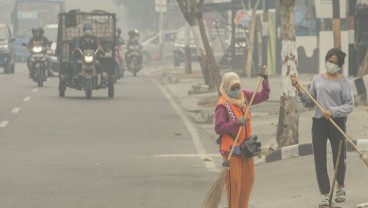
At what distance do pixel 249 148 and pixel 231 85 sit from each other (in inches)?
22.3

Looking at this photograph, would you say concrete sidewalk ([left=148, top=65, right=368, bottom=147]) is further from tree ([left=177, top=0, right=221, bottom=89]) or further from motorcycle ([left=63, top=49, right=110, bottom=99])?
motorcycle ([left=63, top=49, right=110, bottom=99])

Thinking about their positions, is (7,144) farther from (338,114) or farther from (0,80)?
(0,80)

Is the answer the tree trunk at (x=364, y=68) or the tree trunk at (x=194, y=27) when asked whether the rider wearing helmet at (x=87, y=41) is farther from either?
the tree trunk at (x=364, y=68)

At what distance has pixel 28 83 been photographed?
130 ft

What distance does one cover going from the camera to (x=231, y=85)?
10.5 metres

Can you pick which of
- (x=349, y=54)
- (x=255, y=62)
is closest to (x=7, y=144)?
(x=349, y=54)

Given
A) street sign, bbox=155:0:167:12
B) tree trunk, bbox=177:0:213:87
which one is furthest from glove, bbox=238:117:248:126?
street sign, bbox=155:0:167:12

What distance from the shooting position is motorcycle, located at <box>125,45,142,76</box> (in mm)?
47344

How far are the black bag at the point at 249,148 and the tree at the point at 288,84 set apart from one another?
597 cm

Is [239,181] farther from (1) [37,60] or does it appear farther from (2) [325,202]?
(1) [37,60]

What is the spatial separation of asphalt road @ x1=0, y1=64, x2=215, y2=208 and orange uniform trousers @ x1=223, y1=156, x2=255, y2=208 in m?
1.85

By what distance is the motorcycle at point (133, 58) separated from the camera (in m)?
47.3

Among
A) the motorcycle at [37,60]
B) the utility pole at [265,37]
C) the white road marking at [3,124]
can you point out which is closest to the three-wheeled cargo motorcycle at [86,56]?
the motorcycle at [37,60]

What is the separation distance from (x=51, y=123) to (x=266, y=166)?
25.7 ft
